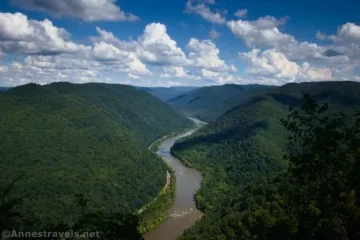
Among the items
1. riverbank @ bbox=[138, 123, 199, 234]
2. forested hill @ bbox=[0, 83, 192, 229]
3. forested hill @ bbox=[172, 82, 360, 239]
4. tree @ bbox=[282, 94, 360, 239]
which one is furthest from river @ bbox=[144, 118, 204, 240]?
tree @ bbox=[282, 94, 360, 239]

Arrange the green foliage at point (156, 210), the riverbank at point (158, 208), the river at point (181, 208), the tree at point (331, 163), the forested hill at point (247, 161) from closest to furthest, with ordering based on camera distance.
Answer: the tree at point (331, 163) < the forested hill at point (247, 161) < the river at point (181, 208) < the green foliage at point (156, 210) < the riverbank at point (158, 208)

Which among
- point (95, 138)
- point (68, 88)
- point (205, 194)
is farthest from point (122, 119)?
point (205, 194)

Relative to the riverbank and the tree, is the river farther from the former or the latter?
the tree

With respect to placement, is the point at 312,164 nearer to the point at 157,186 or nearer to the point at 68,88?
the point at 157,186

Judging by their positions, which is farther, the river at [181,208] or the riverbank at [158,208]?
the riverbank at [158,208]

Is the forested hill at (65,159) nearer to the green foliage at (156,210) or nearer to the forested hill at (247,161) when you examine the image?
the green foliage at (156,210)

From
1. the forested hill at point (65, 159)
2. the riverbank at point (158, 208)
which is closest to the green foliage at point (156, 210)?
the riverbank at point (158, 208)
